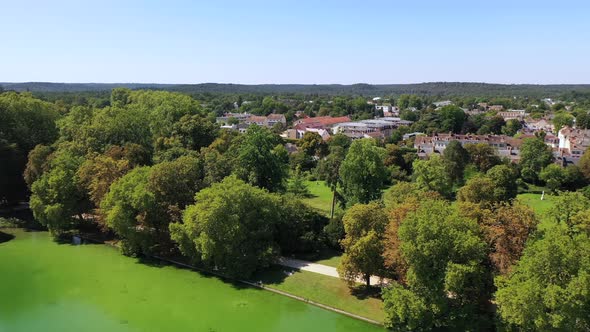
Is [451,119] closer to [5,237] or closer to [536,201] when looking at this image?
[536,201]

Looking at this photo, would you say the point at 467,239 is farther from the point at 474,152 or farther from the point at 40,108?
the point at 40,108

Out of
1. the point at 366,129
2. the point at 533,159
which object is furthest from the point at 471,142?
the point at 366,129

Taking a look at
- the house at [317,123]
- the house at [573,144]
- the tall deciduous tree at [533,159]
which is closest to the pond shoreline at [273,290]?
the tall deciduous tree at [533,159]

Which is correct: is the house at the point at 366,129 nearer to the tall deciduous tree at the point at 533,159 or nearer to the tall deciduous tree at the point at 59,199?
Answer: the tall deciduous tree at the point at 533,159

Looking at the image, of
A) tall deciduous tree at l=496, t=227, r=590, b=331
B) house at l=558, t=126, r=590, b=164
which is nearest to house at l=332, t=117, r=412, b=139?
house at l=558, t=126, r=590, b=164

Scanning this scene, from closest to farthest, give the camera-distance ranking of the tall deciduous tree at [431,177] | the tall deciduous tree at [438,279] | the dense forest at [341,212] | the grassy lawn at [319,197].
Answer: the dense forest at [341,212], the tall deciduous tree at [438,279], the tall deciduous tree at [431,177], the grassy lawn at [319,197]

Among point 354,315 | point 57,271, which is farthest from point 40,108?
point 354,315
